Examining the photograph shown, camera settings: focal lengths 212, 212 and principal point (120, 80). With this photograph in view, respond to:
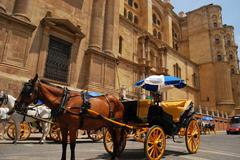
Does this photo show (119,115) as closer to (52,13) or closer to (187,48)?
(52,13)

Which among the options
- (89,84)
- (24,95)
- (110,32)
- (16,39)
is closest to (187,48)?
(110,32)

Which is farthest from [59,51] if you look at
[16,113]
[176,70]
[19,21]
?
[176,70]

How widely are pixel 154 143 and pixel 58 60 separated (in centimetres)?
1332

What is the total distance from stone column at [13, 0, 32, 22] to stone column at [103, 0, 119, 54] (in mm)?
7388

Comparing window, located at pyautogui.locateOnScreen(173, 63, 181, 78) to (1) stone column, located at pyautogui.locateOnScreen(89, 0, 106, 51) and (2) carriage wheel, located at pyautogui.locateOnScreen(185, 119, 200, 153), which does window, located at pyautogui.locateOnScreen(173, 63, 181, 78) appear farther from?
→ (2) carriage wheel, located at pyautogui.locateOnScreen(185, 119, 200, 153)

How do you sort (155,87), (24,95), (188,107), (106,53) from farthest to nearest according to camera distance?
1. (106,53)
2. (155,87)
3. (188,107)
4. (24,95)

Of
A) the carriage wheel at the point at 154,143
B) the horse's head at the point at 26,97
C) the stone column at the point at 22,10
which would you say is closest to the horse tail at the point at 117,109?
the carriage wheel at the point at 154,143

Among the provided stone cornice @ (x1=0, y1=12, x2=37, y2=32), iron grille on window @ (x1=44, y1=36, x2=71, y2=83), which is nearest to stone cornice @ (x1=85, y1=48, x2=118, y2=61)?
iron grille on window @ (x1=44, y1=36, x2=71, y2=83)

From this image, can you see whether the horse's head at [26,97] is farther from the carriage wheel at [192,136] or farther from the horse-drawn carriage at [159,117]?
the carriage wheel at [192,136]

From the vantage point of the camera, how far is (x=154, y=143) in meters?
5.44

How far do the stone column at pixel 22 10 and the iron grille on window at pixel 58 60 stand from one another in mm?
2510

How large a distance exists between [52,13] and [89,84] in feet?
21.2

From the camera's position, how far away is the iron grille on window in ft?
53.5

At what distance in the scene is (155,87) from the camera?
8250 millimetres
